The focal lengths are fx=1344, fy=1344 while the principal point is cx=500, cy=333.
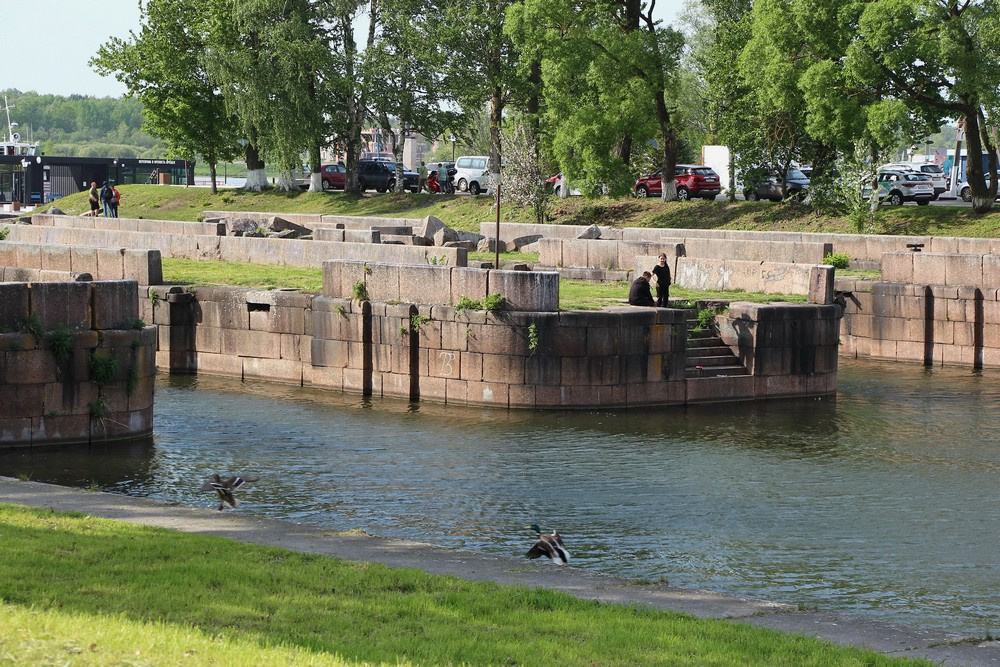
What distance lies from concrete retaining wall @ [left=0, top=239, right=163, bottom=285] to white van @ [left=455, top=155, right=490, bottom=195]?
3685cm

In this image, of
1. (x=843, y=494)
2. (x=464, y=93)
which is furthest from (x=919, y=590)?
(x=464, y=93)

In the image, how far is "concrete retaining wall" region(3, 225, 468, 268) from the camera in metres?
31.7

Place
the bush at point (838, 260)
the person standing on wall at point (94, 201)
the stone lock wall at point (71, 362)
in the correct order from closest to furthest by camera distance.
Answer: the stone lock wall at point (71, 362) → the bush at point (838, 260) → the person standing on wall at point (94, 201)

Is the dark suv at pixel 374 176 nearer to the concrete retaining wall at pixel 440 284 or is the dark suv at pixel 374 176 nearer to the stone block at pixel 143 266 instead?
the stone block at pixel 143 266

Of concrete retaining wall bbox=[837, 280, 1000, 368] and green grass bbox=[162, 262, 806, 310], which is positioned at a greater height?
green grass bbox=[162, 262, 806, 310]

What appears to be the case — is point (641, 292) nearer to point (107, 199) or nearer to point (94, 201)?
point (107, 199)

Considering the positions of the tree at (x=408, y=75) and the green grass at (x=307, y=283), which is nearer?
the green grass at (x=307, y=283)

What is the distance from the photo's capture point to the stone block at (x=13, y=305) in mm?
19625

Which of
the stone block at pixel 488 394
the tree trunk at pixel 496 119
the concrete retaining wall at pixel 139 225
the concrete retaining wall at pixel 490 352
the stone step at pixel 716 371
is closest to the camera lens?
the concrete retaining wall at pixel 490 352

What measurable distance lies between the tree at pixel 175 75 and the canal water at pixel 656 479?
42721 mm

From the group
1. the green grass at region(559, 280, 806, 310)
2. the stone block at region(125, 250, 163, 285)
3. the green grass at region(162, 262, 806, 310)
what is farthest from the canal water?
the stone block at region(125, 250, 163, 285)

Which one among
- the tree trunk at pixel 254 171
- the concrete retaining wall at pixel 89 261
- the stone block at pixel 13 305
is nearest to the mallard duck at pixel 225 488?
the stone block at pixel 13 305

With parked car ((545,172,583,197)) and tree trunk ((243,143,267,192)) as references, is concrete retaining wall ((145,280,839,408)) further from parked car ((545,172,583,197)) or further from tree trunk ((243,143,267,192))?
tree trunk ((243,143,267,192))

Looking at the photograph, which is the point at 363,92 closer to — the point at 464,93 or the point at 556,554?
the point at 464,93
